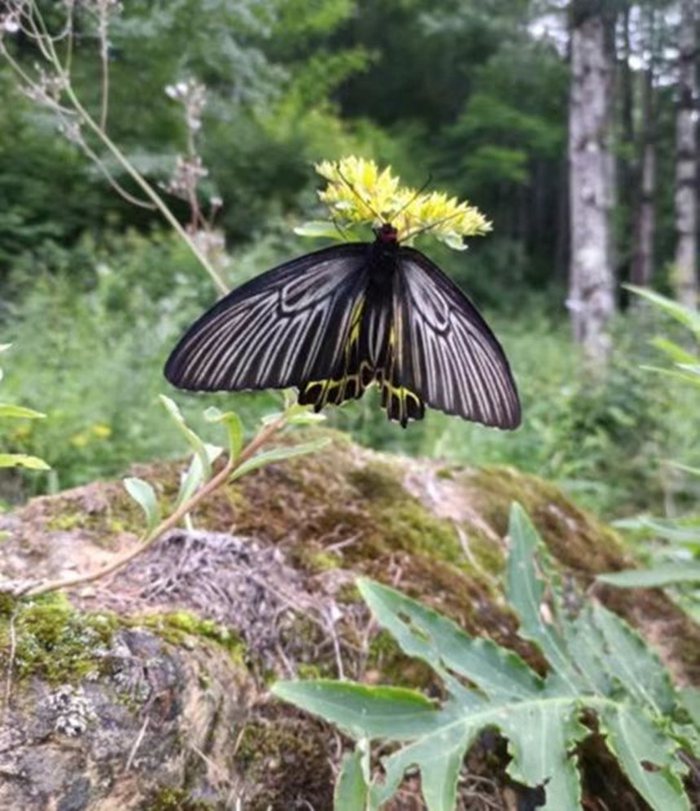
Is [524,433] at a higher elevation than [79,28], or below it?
below

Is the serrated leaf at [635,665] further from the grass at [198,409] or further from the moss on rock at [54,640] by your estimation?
the grass at [198,409]

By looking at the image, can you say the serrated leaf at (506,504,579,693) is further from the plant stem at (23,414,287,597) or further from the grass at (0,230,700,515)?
the grass at (0,230,700,515)

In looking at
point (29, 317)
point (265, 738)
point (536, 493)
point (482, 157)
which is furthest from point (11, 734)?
point (482, 157)

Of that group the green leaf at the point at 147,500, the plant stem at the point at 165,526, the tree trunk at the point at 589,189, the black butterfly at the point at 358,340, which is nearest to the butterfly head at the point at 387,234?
the black butterfly at the point at 358,340

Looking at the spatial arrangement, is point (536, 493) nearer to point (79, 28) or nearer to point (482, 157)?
point (79, 28)

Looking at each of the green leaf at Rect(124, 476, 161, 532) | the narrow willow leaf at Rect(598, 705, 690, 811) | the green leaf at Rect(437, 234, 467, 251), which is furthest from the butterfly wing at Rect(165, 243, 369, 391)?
the narrow willow leaf at Rect(598, 705, 690, 811)

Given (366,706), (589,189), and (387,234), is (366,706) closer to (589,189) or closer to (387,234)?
(387,234)

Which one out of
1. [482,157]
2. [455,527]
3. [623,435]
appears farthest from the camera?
[482,157]
